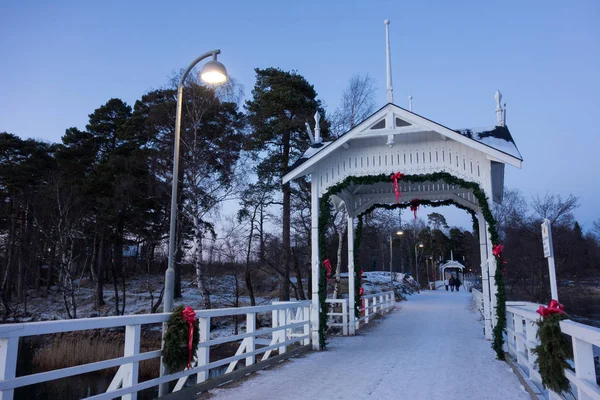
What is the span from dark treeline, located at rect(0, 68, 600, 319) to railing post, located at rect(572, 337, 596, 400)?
12608 mm

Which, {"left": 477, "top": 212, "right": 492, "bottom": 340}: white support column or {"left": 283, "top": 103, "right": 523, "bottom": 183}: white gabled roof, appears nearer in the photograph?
{"left": 283, "top": 103, "right": 523, "bottom": 183}: white gabled roof

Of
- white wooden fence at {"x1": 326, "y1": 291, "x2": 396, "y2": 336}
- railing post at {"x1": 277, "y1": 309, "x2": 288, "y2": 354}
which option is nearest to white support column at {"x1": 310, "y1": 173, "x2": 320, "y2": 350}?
railing post at {"x1": 277, "y1": 309, "x2": 288, "y2": 354}

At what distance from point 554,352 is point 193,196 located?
15475 mm

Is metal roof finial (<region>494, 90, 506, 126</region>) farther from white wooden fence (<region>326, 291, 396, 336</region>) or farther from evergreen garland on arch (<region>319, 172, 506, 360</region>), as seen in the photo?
white wooden fence (<region>326, 291, 396, 336</region>)

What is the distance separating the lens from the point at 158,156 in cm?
2067

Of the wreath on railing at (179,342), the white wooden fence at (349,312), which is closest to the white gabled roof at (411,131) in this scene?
the white wooden fence at (349,312)

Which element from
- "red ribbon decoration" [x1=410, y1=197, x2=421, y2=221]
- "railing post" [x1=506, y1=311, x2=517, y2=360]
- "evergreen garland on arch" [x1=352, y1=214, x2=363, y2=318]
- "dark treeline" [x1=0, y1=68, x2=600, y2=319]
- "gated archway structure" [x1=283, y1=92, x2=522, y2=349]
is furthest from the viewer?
"dark treeline" [x1=0, y1=68, x2=600, y2=319]

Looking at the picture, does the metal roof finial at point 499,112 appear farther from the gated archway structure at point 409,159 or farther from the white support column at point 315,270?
the white support column at point 315,270

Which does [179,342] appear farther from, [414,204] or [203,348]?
[414,204]

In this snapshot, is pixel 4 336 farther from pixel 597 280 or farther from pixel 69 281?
pixel 597 280

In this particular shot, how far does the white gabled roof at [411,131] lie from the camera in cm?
842

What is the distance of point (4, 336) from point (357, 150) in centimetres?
774

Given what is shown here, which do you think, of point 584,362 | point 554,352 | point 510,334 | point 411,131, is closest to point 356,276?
point 510,334

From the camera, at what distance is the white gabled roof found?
27.6 feet
